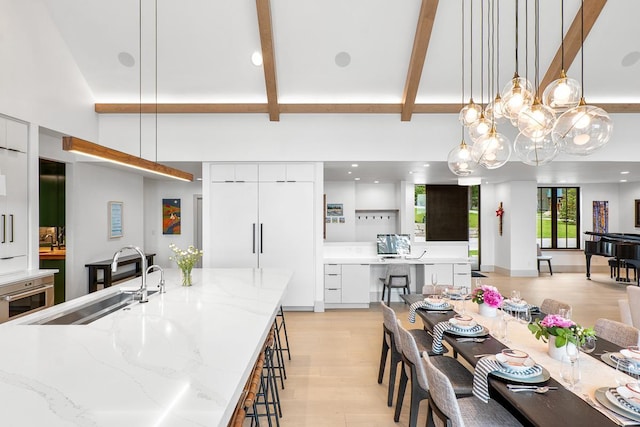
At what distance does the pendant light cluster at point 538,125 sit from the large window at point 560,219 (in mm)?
8628

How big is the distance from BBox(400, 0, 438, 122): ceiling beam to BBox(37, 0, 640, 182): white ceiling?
0.67 feet

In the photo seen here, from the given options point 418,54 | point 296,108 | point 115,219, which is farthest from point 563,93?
point 115,219

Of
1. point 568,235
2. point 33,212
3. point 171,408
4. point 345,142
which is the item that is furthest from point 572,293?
point 33,212

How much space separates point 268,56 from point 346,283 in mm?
3532

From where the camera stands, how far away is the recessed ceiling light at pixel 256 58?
470cm

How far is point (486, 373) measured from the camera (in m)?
1.77

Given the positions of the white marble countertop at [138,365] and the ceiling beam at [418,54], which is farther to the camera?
the ceiling beam at [418,54]

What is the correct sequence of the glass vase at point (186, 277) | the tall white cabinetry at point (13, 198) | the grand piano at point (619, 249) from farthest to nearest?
the grand piano at point (619, 249) < the tall white cabinetry at point (13, 198) < the glass vase at point (186, 277)

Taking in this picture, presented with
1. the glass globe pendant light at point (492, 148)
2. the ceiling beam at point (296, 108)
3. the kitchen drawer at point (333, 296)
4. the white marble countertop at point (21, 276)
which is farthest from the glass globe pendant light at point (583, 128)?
the white marble countertop at point (21, 276)

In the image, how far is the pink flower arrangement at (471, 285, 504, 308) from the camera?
8.91 ft

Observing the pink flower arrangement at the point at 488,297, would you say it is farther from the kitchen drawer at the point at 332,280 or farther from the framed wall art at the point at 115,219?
the framed wall art at the point at 115,219

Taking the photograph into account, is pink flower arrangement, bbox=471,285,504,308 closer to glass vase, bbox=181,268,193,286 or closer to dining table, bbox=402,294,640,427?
dining table, bbox=402,294,640,427

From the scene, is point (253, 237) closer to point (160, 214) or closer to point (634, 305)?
point (160, 214)

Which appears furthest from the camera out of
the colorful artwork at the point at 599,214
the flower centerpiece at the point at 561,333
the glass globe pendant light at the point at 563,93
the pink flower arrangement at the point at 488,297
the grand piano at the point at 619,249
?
the colorful artwork at the point at 599,214
